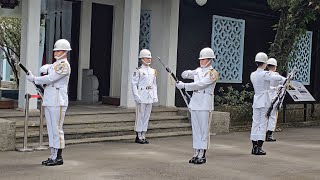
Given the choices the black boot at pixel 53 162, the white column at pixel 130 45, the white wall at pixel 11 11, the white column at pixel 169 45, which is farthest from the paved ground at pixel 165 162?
the white wall at pixel 11 11

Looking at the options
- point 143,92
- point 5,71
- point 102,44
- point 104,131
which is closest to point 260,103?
point 143,92

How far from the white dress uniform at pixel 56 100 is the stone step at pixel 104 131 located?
6.08ft

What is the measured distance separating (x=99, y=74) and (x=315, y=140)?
20.5ft

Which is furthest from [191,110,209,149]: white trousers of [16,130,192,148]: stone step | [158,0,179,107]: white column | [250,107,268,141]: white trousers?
[158,0,179,107]: white column

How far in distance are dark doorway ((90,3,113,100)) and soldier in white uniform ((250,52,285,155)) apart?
239 inches

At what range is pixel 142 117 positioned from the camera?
1083cm

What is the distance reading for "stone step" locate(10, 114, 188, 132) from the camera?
10180 millimetres

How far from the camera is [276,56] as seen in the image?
14047 millimetres

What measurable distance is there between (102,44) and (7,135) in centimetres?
631

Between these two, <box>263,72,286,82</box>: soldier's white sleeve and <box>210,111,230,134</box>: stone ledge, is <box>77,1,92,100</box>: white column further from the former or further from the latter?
<box>263,72,286,82</box>: soldier's white sleeve

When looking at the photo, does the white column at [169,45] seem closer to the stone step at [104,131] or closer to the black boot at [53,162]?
the stone step at [104,131]

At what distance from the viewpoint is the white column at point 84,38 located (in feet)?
48.2

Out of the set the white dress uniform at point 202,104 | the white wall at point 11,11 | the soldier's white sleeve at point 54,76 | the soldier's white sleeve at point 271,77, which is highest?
the white wall at point 11,11

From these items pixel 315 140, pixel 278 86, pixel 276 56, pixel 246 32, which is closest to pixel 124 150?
pixel 278 86
